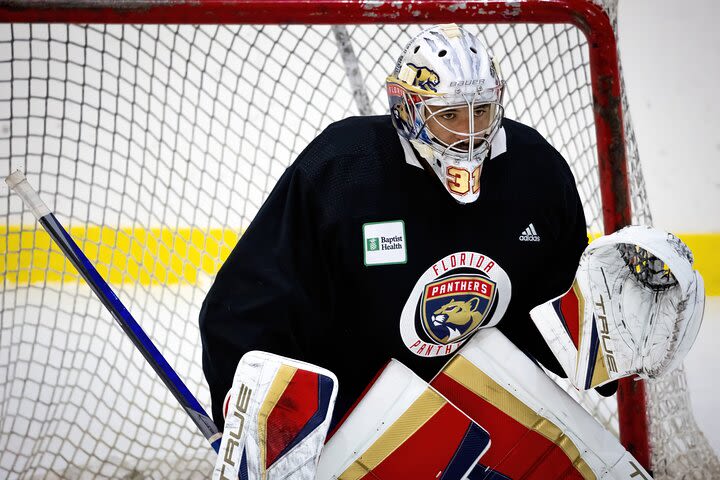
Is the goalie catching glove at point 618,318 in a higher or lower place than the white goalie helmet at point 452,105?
lower

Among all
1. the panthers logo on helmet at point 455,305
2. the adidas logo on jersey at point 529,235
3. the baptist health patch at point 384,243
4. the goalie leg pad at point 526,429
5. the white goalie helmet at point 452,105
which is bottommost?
the goalie leg pad at point 526,429

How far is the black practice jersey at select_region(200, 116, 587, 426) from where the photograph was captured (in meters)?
1.44

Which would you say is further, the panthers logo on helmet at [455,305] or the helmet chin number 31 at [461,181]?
the panthers logo on helmet at [455,305]

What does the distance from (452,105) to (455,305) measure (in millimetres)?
370

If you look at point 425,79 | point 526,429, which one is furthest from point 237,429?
point 425,79

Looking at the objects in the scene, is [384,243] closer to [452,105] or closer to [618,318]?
[452,105]

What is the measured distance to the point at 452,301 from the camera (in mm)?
1534

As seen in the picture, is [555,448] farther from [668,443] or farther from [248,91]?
[248,91]

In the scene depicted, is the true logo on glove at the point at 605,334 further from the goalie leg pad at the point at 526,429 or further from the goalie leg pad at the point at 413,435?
the goalie leg pad at the point at 413,435

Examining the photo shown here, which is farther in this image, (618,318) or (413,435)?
(618,318)

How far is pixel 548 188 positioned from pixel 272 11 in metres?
0.61

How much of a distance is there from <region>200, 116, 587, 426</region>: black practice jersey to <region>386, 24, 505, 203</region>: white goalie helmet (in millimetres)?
87

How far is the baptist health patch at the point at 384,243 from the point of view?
1.47 m

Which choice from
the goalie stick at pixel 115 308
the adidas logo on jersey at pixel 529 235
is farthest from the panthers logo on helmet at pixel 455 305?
the goalie stick at pixel 115 308
